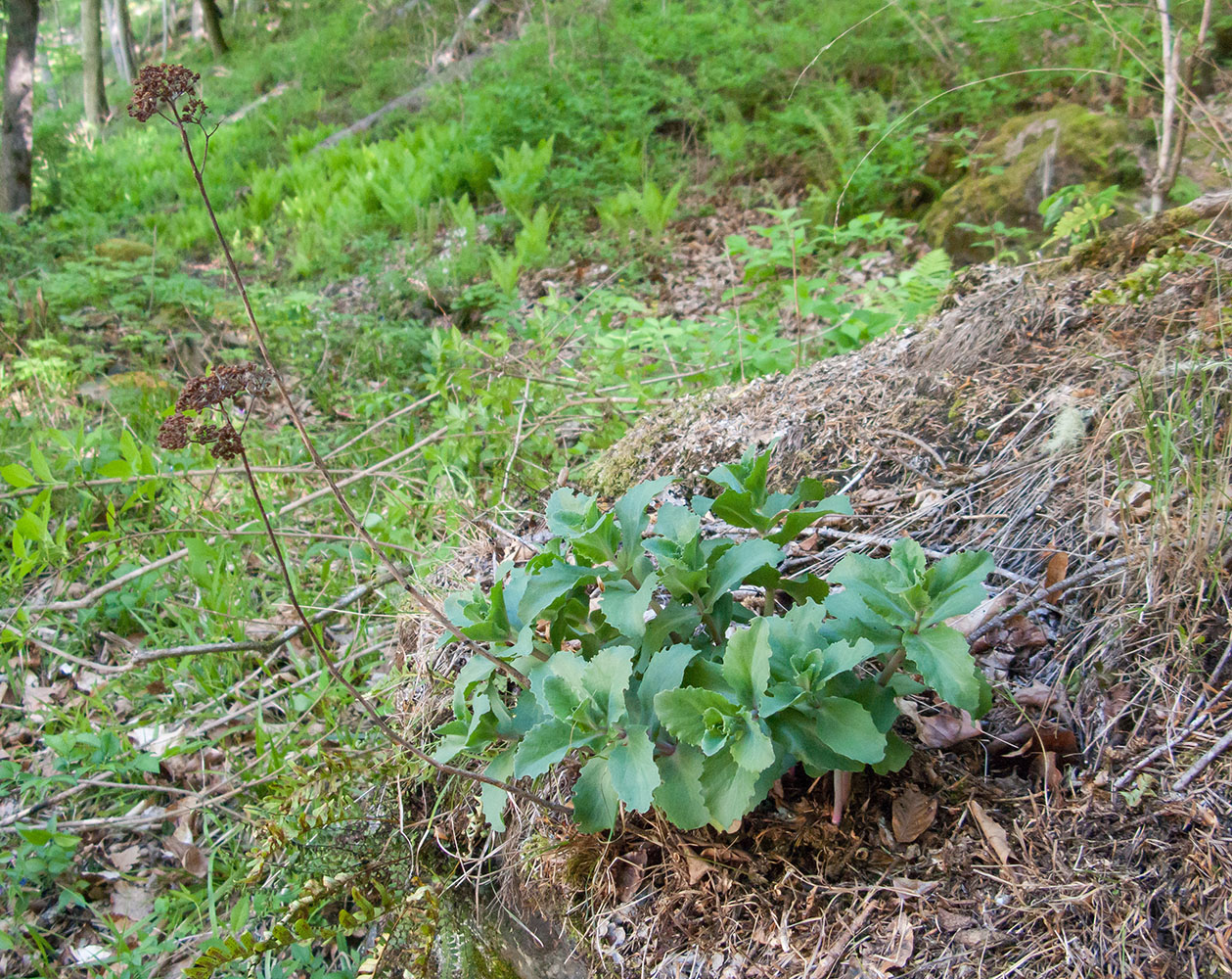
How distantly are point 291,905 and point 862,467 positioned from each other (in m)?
1.73

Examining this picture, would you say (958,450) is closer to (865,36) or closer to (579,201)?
(579,201)

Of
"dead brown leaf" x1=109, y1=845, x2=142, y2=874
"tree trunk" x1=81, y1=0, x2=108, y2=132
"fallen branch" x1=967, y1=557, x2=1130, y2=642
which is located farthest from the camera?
"tree trunk" x1=81, y1=0, x2=108, y2=132

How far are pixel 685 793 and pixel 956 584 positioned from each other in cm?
52

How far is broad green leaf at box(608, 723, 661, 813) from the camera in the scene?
1120 millimetres

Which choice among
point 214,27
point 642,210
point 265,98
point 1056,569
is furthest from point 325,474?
point 214,27

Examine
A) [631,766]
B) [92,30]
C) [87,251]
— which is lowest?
[631,766]

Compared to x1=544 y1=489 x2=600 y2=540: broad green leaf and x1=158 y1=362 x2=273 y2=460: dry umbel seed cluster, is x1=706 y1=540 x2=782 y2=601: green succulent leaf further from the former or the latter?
x1=158 y1=362 x2=273 y2=460: dry umbel seed cluster

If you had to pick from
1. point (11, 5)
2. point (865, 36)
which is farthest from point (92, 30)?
point (865, 36)

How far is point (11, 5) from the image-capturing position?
270 inches

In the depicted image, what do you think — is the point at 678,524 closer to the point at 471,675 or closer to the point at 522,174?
the point at 471,675

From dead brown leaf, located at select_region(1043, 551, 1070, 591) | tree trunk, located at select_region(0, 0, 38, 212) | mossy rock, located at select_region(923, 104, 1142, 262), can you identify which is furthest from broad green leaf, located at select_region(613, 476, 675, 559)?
tree trunk, located at select_region(0, 0, 38, 212)

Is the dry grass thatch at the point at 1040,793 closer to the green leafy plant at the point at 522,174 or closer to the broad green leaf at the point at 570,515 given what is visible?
the broad green leaf at the point at 570,515

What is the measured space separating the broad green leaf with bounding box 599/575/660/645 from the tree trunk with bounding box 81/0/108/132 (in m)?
17.0

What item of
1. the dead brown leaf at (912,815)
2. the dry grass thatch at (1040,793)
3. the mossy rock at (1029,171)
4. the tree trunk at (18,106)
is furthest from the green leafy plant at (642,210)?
the dead brown leaf at (912,815)
